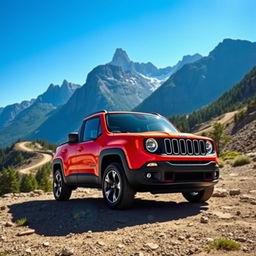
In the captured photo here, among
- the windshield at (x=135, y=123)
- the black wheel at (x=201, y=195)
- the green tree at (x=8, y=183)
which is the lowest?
the green tree at (x=8, y=183)

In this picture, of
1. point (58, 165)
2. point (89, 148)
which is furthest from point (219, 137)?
point (89, 148)

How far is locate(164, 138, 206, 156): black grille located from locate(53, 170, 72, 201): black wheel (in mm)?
4360

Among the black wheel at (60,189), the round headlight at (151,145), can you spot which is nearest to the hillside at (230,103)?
the black wheel at (60,189)

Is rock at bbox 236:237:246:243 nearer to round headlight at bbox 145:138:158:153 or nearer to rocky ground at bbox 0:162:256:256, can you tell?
rocky ground at bbox 0:162:256:256

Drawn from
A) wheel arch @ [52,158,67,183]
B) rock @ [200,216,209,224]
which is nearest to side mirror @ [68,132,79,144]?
wheel arch @ [52,158,67,183]

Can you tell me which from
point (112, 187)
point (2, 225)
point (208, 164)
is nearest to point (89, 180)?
point (112, 187)

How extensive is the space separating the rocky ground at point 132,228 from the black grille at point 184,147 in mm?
1335

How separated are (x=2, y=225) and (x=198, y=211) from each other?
4.34 meters

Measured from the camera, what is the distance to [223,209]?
841cm

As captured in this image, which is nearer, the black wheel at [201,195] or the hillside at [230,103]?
the black wheel at [201,195]

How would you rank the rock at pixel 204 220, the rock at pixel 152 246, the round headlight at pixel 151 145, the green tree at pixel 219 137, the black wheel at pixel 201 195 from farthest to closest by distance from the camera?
the green tree at pixel 219 137 < the black wheel at pixel 201 195 < the round headlight at pixel 151 145 < the rock at pixel 204 220 < the rock at pixel 152 246

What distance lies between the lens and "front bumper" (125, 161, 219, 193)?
25.4 ft

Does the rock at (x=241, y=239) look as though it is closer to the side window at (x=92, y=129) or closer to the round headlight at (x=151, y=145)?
the round headlight at (x=151, y=145)

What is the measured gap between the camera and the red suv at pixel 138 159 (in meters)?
7.82
